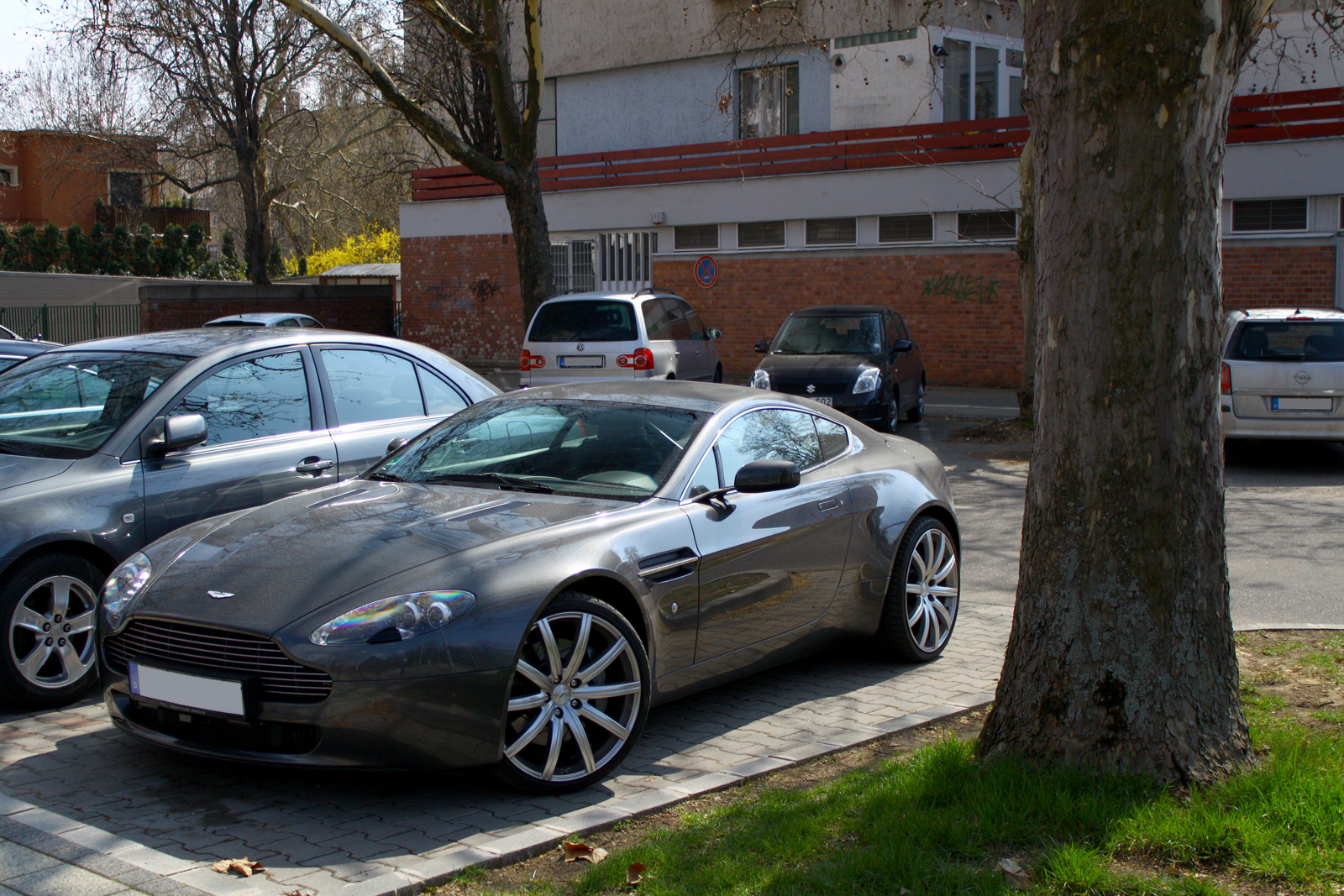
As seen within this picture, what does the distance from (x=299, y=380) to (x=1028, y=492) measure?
4013 mm

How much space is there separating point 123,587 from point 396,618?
1.29 m

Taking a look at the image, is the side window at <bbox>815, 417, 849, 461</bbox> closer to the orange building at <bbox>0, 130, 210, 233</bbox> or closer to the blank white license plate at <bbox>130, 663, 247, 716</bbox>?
the blank white license plate at <bbox>130, 663, 247, 716</bbox>

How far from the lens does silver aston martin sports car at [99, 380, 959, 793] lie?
157 inches

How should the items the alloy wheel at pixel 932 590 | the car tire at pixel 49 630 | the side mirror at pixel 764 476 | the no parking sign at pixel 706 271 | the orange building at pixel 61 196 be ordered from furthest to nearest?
A: the orange building at pixel 61 196
the no parking sign at pixel 706 271
the alloy wheel at pixel 932 590
the car tire at pixel 49 630
the side mirror at pixel 764 476

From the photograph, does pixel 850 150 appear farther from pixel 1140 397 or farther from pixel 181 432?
pixel 1140 397

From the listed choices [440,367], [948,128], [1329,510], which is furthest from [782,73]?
[440,367]

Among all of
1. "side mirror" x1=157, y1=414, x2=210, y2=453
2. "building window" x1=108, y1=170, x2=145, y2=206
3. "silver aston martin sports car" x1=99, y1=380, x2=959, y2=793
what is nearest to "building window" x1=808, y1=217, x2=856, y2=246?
"silver aston martin sports car" x1=99, y1=380, x2=959, y2=793

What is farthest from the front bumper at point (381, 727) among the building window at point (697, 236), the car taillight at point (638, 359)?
the building window at point (697, 236)

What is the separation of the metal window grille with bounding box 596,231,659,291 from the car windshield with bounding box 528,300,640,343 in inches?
398

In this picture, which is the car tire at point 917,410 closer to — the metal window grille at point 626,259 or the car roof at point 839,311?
the car roof at point 839,311

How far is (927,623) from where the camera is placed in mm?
6238

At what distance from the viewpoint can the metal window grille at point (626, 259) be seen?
26391 mm

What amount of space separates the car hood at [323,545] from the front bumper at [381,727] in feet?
1.08

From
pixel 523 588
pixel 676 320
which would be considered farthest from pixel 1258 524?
pixel 676 320
